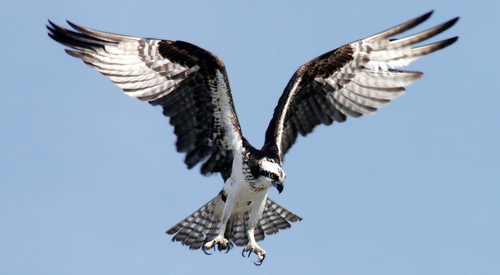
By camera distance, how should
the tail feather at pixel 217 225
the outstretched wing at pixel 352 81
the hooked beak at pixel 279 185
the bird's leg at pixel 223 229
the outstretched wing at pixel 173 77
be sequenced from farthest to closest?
the outstretched wing at pixel 352 81 < the tail feather at pixel 217 225 < the bird's leg at pixel 223 229 < the outstretched wing at pixel 173 77 < the hooked beak at pixel 279 185

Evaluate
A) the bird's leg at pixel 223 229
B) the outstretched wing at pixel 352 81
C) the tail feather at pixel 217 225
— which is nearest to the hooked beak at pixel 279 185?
the bird's leg at pixel 223 229

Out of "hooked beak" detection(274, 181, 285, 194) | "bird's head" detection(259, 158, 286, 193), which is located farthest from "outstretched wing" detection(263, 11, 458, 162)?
"hooked beak" detection(274, 181, 285, 194)

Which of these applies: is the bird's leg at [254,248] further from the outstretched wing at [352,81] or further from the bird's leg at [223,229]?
the outstretched wing at [352,81]

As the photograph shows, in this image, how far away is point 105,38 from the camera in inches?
448

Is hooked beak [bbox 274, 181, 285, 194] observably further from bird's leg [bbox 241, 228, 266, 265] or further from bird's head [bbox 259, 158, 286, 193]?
bird's leg [bbox 241, 228, 266, 265]

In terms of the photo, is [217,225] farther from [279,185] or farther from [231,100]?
[231,100]

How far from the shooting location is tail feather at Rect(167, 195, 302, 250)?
12.1m

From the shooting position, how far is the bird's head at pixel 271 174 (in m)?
10.8

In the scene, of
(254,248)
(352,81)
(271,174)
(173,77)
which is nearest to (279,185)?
(271,174)

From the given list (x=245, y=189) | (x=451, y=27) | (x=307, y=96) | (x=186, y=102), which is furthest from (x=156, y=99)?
(x=451, y=27)

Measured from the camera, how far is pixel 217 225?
40.9 ft

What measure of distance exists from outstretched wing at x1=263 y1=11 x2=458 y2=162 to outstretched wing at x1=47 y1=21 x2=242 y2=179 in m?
1.33

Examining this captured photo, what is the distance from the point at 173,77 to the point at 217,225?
2.60 meters

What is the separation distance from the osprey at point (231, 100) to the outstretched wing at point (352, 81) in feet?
0.05
